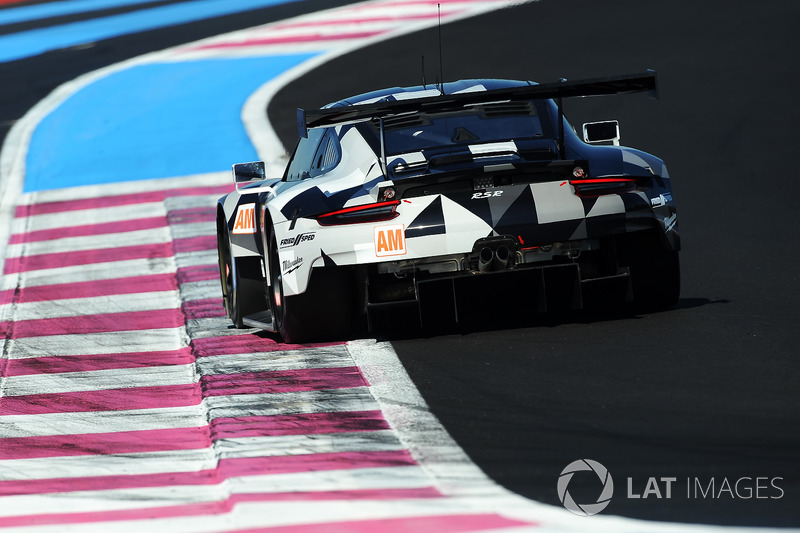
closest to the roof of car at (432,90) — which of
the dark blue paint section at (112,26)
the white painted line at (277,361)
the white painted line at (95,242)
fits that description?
the white painted line at (277,361)

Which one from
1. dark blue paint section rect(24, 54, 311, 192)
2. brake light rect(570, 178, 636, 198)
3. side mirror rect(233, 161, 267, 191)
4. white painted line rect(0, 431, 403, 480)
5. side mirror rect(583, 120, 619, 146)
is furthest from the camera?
dark blue paint section rect(24, 54, 311, 192)

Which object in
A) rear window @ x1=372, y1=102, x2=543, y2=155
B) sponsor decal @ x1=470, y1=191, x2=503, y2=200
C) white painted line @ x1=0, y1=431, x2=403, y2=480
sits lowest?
white painted line @ x1=0, y1=431, x2=403, y2=480

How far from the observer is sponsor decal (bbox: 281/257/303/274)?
6906mm

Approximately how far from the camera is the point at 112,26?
24094 millimetres

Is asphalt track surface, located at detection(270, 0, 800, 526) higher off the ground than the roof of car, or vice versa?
the roof of car

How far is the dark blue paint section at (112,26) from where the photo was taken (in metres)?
22.8

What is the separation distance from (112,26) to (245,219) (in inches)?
666

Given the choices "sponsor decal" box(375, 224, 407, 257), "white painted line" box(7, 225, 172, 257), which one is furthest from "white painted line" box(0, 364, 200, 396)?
"white painted line" box(7, 225, 172, 257)

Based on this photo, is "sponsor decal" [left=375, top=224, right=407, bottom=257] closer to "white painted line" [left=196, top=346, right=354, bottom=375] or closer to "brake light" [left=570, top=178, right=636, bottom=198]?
"white painted line" [left=196, top=346, right=354, bottom=375]

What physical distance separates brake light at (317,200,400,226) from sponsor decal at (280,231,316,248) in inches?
3.5

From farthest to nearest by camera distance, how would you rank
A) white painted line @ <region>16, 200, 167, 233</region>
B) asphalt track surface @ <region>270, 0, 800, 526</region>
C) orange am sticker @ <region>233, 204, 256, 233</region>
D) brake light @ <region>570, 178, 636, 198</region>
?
white painted line @ <region>16, 200, 167, 233</region>, orange am sticker @ <region>233, 204, 256, 233</region>, brake light @ <region>570, 178, 636, 198</region>, asphalt track surface @ <region>270, 0, 800, 526</region>

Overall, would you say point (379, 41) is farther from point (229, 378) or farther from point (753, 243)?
point (229, 378)
